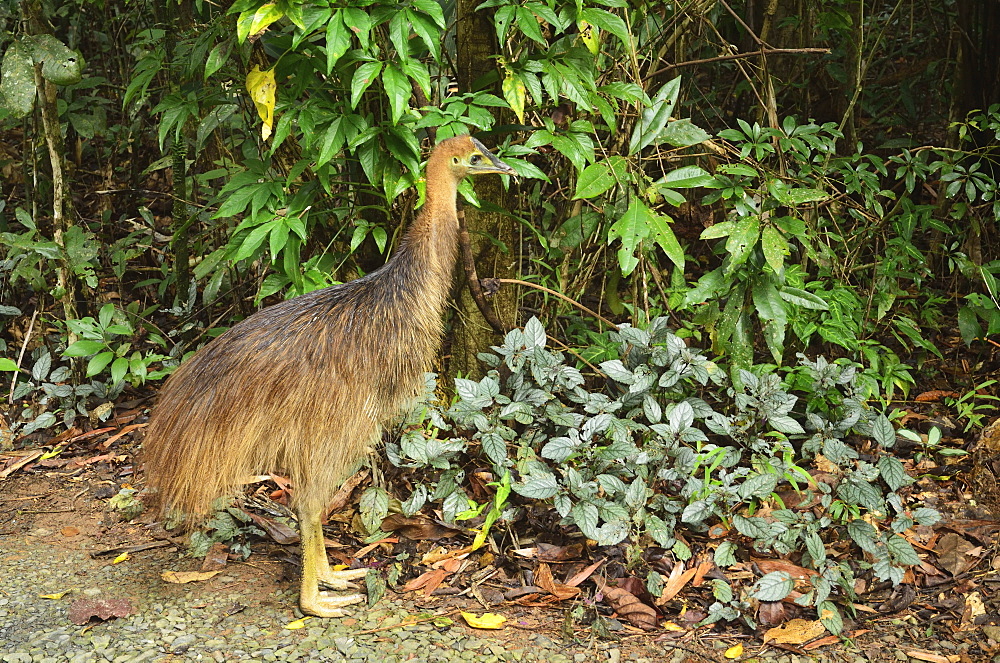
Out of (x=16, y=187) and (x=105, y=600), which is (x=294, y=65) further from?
(x=16, y=187)

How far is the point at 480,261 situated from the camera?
4215 millimetres

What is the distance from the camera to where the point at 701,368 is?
3686mm

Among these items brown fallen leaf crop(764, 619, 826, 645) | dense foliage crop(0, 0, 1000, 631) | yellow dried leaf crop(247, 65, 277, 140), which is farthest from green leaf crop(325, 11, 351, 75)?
brown fallen leaf crop(764, 619, 826, 645)

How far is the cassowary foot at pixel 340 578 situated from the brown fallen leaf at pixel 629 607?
0.94 meters

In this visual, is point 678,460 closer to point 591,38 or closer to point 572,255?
point 572,255

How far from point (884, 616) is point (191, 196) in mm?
4297

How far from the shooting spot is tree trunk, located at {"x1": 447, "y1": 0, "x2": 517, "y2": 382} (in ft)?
12.7

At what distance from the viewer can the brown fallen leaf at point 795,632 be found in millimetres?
3107

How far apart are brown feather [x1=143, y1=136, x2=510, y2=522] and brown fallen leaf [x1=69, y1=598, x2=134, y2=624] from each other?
388 mm

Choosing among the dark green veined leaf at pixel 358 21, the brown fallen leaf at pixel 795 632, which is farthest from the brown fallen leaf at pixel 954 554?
the dark green veined leaf at pixel 358 21

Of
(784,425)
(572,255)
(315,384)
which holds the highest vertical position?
(572,255)

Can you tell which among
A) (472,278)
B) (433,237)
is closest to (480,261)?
(472,278)

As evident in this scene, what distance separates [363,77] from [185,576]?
202 cm

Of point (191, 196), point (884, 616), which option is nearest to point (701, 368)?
point (884, 616)
